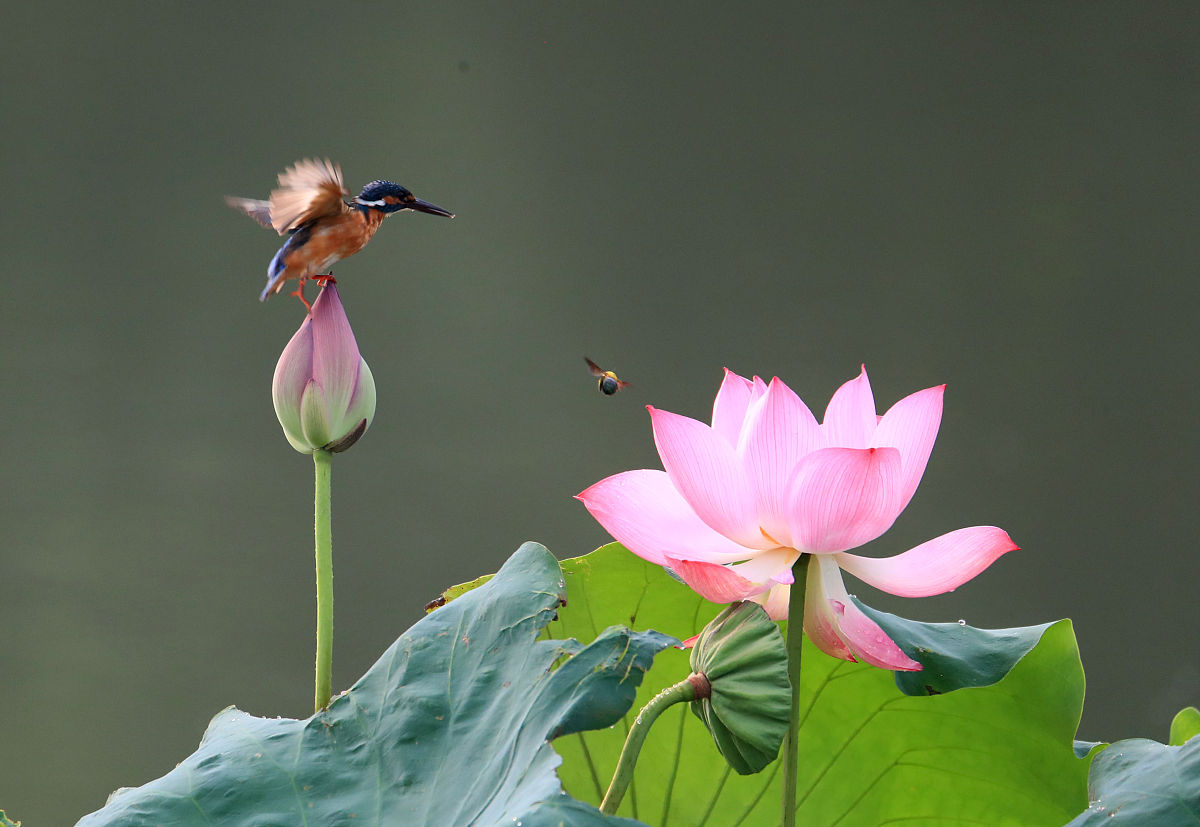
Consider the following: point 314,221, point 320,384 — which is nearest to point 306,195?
point 314,221

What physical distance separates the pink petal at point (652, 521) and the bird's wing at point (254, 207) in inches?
13.0

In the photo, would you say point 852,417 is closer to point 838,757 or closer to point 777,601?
point 777,601

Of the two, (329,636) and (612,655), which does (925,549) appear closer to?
(612,655)

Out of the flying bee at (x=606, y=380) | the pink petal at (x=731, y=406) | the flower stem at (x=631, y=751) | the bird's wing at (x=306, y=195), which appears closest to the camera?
the flower stem at (x=631, y=751)

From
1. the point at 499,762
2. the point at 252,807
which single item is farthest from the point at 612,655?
the point at 252,807

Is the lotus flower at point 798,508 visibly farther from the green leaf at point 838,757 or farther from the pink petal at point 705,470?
the green leaf at point 838,757

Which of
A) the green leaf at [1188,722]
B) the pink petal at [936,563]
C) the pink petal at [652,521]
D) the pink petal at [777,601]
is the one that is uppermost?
the pink petal at [652,521]

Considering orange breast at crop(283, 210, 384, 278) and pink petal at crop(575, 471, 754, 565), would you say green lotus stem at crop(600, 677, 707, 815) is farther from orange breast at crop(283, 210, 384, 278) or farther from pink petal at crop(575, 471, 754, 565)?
orange breast at crop(283, 210, 384, 278)

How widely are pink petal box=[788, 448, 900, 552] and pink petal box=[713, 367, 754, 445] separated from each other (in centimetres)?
7

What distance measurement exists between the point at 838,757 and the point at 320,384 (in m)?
0.34

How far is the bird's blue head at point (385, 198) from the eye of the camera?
24.4 inches

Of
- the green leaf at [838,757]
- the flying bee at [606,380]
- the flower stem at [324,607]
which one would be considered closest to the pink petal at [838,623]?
the green leaf at [838,757]

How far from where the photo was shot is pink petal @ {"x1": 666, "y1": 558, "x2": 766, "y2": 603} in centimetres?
38

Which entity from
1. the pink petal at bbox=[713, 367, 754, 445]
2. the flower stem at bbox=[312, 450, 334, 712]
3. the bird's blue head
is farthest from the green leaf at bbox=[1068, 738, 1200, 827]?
the bird's blue head
